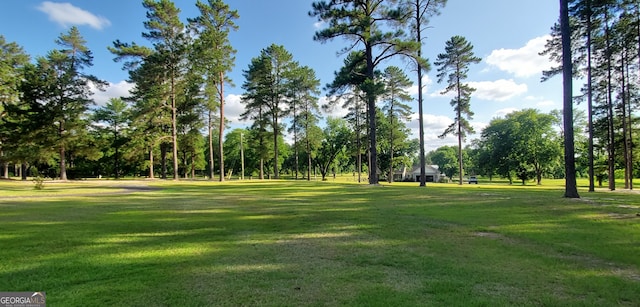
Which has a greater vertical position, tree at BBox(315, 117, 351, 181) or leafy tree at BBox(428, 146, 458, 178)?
tree at BBox(315, 117, 351, 181)

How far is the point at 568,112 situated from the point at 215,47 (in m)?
30.3

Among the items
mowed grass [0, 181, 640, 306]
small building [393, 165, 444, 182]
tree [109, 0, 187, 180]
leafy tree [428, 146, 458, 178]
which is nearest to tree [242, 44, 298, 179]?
tree [109, 0, 187, 180]

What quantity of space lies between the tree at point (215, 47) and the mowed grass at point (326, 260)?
83.9ft

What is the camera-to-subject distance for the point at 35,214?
32.3ft

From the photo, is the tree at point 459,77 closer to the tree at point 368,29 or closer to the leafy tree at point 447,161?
the tree at point 368,29

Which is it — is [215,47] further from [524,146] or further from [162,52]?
[524,146]

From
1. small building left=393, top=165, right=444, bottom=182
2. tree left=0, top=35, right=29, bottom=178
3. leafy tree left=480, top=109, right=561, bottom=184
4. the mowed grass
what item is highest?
tree left=0, top=35, right=29, bottom=178

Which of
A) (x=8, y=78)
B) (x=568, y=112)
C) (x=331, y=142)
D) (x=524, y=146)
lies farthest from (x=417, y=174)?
(x=8, y=78)

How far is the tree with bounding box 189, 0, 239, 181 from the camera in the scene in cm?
3225

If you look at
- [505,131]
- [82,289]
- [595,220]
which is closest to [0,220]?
[82,289]

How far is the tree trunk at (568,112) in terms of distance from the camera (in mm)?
13695

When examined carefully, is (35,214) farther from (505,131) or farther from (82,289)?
(505,131)

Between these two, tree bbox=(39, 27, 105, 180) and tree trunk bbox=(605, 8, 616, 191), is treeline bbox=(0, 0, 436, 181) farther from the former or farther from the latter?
tree trunk bbox=(605, 8, 616, 191)

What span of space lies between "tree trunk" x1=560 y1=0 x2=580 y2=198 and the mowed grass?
479 centimetres
